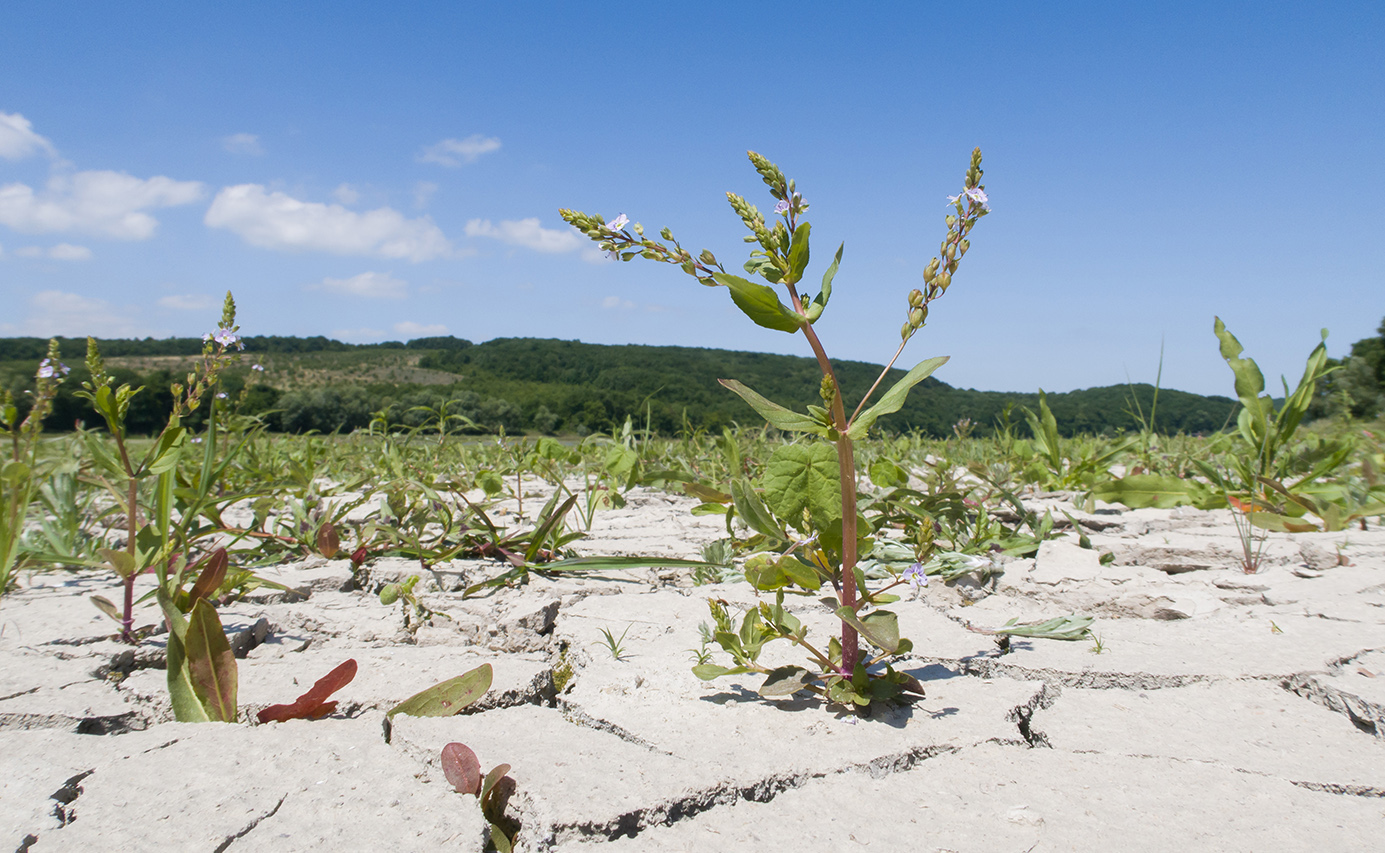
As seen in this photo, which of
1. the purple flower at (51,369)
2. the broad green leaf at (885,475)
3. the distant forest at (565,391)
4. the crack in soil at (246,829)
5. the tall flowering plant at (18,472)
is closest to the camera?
the crack in soil at (246,829)

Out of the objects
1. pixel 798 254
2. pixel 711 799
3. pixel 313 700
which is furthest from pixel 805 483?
pixel 313 700

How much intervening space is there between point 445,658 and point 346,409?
31.0 feet

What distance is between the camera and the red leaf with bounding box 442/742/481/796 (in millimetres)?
875

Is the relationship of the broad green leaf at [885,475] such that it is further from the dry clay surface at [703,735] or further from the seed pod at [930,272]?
the seed pod at [930,272]

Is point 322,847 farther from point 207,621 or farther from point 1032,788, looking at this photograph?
point 1032,788

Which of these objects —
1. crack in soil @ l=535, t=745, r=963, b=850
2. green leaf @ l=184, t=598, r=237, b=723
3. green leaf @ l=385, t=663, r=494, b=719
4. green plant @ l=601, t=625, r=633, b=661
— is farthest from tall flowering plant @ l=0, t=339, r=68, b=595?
crack in soil @ l=535, t=745, r=963, b=850

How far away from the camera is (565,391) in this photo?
12641mm

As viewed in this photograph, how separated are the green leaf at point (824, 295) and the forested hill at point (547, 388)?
267 mm

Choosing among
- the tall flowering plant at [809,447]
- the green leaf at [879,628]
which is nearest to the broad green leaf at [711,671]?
the tall flowering plant at [809,447]

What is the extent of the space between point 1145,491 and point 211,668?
3.01m

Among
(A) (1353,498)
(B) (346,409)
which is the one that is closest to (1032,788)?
(A) (1353,498)

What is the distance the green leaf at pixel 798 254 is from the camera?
997 mm

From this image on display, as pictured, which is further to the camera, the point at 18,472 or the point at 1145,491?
the point at 1145,491

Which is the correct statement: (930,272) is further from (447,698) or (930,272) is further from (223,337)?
(223,337)
